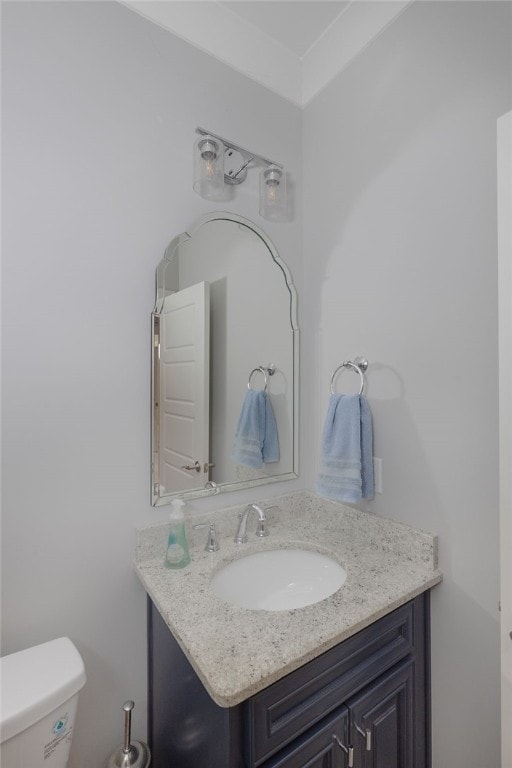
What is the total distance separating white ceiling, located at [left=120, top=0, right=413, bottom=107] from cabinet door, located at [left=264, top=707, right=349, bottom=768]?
2064 millimetres

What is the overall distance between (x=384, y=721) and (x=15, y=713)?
35.4 inches

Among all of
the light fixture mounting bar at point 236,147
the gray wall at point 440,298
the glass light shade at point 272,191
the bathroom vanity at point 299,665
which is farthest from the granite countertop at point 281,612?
the light fixture mounting bar at point 236,147

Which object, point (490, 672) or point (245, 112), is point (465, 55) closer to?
point (245, 112)

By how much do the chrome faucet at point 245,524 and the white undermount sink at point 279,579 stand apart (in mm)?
65

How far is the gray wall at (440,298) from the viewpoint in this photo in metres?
0.97

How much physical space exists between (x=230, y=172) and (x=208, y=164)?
15 centimetres

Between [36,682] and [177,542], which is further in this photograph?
[177,542]

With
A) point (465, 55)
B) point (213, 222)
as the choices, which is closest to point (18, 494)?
point (213, 222)

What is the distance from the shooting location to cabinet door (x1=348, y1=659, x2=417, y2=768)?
0.89 m

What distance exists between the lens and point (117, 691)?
43.7 inches

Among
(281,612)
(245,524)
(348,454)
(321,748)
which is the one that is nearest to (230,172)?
(348,454)

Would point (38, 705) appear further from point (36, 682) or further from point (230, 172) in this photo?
point (230, 172)

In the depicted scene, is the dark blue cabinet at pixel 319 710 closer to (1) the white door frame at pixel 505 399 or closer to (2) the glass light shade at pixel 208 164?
(1) the white door frame at pixel 505 399

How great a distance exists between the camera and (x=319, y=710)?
2.71ft
